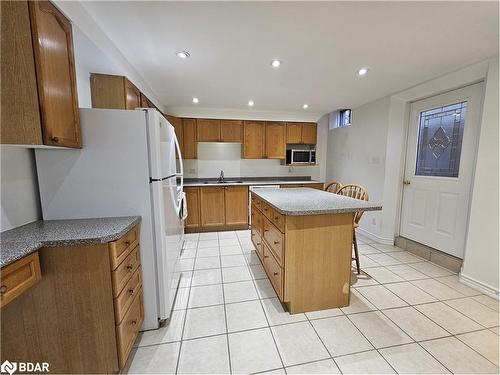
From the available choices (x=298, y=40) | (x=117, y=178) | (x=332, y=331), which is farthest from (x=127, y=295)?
(x=298, y=40)

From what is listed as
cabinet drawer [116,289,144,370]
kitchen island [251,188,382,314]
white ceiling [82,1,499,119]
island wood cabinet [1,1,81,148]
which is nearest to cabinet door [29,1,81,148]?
island wood cabinet [1,1,81,148]

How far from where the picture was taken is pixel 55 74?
1148 mm

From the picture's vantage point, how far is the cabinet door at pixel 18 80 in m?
0.97

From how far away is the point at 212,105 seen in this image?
3.74 metres

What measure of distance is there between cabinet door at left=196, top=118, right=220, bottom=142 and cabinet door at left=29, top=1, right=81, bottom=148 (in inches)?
102

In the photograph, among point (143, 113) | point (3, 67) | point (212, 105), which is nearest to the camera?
point (3, 67)

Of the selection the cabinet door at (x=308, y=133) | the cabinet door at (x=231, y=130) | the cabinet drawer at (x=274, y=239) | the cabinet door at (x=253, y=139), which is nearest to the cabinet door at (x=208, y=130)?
the cabinet door at (x=231, y=130)

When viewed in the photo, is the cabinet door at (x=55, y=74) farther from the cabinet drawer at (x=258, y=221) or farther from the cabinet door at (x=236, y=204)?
the cabinet door at (x=236, y=204)

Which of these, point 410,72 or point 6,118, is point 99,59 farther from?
point 410,72

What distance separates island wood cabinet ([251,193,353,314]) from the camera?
65.6 inches

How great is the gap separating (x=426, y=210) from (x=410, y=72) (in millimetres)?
1722

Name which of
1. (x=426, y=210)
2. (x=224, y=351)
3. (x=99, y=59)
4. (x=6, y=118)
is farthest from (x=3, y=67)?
(x=426, y=210)

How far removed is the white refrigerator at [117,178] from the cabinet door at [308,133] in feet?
10.9

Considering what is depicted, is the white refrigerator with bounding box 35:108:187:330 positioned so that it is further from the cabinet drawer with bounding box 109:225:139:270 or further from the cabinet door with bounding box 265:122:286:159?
the cabinet door with bounding box 265:122:286:159
